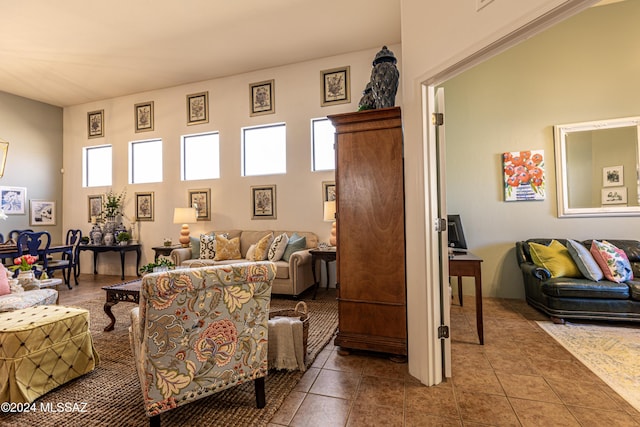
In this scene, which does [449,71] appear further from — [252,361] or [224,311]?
[252,361]

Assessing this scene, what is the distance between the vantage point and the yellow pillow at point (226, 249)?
174 inches

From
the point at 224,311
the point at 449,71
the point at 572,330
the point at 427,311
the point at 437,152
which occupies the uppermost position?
the point at 449,71

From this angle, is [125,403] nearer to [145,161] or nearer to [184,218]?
[184,218]

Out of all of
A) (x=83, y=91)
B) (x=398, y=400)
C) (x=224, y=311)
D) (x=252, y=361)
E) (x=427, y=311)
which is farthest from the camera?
(x=83, y=91)

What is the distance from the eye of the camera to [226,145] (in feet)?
17.1

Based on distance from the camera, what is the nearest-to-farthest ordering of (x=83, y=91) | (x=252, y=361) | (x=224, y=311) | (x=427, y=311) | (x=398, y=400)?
(x=224, y=311)
(x=252, y=361)
(x=398, y=400)
(x=427, y=311)
(x=83, y=91)

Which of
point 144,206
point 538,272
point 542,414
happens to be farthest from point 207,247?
point 538,272

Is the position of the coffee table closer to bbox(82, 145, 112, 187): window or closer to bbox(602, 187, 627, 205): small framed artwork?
bbox(82, 145, 112, 187): window

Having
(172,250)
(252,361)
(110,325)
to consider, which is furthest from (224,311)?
(172,250)

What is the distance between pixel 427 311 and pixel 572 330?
6.34ft

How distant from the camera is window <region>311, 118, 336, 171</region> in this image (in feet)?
15.5

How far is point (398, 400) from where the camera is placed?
5.71ft

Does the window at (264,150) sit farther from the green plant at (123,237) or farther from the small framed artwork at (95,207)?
the small framed artwork at (95,207)

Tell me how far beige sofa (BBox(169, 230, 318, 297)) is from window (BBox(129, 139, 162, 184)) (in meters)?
1.97
